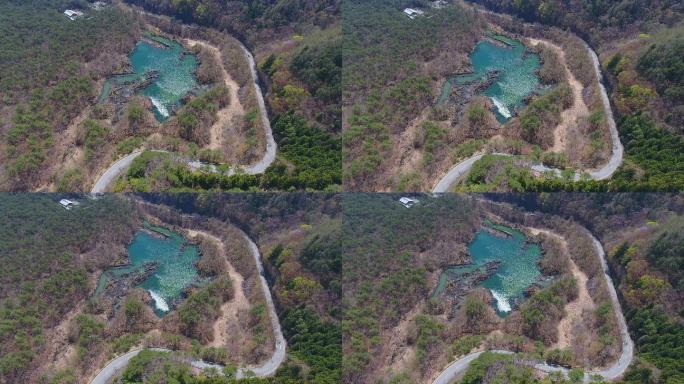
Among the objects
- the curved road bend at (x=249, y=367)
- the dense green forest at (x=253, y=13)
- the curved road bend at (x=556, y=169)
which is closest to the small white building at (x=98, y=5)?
the dense green forest at (x=253, y=13)

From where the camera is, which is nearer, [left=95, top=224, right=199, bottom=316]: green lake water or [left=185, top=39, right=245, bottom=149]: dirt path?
[left=185, top=39, right=245, bottom=149]: dirt path

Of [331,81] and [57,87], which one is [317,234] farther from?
[57,87]

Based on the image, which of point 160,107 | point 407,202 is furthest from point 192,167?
point 407,202

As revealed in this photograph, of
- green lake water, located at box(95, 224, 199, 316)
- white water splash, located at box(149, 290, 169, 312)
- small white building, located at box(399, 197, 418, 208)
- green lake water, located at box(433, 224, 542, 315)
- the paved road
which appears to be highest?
the paved road

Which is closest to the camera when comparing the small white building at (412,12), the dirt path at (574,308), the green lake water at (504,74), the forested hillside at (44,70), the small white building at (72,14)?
the dirt path at (574,308)

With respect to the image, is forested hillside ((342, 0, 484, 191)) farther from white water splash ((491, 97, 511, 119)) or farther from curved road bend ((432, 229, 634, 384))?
curved road bend ((432, 229, 634, 384))

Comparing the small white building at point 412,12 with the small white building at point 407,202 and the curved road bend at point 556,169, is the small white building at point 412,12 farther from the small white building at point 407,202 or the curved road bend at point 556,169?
the small white building at point 407,202

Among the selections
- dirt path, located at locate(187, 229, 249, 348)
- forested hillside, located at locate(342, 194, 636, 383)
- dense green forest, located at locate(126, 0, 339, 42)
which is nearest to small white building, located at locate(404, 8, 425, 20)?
dense green forest, located at locate(126, 0, 339, 42)
